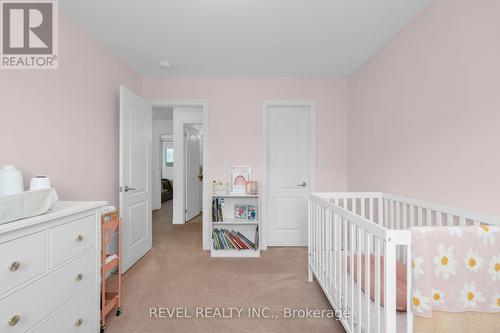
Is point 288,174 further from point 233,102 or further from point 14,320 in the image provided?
point 14,320

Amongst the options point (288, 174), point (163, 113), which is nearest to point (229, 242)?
point (288, 174)

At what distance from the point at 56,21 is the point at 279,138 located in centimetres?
252

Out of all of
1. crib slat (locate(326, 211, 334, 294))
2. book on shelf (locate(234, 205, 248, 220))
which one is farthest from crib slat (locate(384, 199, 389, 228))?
book on shelf (locate(234, 205, 248, 220))

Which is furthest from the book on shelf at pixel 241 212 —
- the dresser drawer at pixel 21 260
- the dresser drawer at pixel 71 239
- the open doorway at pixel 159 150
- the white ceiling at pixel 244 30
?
the open doorway at pixel 159 150

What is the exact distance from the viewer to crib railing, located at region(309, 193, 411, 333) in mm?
967

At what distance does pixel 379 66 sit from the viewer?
246 cm

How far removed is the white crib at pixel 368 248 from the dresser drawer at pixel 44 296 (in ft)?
4.91

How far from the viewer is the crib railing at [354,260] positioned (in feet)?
3.17

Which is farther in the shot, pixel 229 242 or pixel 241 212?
pixel 241 212

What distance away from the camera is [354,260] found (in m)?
1.70

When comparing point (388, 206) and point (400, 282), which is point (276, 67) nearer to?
point (388, 206)

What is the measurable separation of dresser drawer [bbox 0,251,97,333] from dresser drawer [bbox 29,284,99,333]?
1.6 inches

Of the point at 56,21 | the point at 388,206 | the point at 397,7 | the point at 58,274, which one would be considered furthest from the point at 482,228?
the point at 56,21

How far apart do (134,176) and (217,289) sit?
1.50 meters
